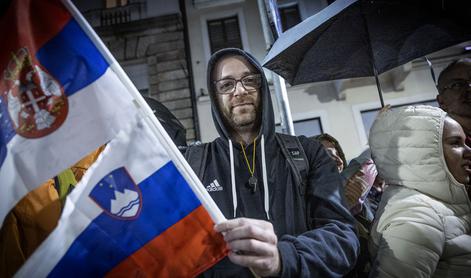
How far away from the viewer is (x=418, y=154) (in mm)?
1655

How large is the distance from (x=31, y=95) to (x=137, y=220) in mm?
579

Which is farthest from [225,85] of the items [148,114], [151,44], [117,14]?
[117,14]

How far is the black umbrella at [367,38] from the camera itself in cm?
260

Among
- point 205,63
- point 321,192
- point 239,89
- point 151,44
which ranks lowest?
point 321,192

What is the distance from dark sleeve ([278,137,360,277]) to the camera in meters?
1.07

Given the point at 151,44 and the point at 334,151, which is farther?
the point at 151,44

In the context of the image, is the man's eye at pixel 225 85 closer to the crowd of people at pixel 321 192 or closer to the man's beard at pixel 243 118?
the crowd of people at pixel 321 192

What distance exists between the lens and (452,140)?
1662mm

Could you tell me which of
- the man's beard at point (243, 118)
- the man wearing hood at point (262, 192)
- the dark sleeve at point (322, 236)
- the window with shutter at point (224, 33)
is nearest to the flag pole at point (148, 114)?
the man wearing hood at point (262, 192)

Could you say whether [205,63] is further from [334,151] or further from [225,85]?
[225,85]

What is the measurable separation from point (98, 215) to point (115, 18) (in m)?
10.2

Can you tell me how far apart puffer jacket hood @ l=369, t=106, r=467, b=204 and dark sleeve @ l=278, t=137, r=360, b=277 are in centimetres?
A: 53

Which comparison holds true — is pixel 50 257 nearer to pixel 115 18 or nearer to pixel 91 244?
pixel 91 244

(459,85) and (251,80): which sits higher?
(251,80)
